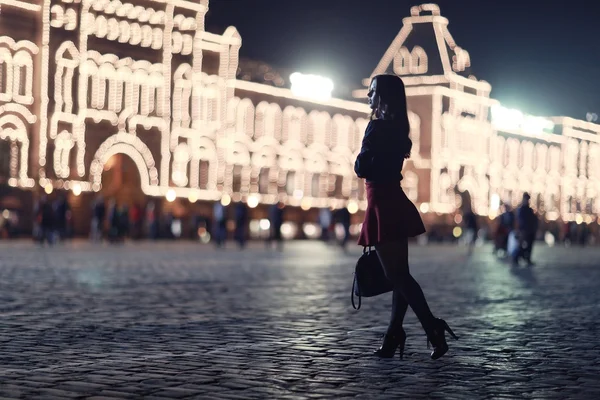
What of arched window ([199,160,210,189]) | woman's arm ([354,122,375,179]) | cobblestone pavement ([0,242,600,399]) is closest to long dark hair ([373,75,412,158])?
woman's arm ([354,122,375,179])

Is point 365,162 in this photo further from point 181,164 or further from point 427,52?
point 427,52

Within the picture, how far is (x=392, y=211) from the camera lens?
24.6ft

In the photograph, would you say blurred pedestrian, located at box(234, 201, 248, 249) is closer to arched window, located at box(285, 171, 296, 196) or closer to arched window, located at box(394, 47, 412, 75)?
arched window, located at box(285, 171, 296, 196)

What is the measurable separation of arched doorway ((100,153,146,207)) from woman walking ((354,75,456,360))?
170ft

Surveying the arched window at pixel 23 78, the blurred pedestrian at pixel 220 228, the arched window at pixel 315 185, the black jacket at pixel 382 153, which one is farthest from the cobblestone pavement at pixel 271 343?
the arched window at pixel 315 185

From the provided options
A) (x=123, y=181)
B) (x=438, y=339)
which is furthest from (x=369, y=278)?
(x=123, y=181)

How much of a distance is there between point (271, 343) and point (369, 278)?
124 centimetres

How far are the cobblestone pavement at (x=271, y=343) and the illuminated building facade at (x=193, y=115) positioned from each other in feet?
125

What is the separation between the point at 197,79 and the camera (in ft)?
211

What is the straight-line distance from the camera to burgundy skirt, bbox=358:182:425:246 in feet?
24.6

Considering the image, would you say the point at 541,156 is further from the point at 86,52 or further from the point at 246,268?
the point at 246,268

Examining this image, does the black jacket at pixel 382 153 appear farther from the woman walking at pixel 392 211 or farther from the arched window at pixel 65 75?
the arched window at pixel 65 75

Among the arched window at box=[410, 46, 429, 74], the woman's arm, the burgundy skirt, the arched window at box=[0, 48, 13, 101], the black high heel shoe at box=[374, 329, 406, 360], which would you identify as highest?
the arched window at box=[410, 46, 429, 74]

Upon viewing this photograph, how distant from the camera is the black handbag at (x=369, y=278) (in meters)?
7.54
